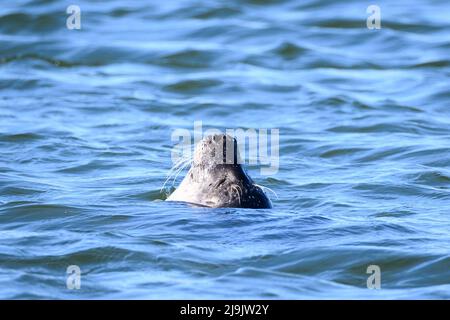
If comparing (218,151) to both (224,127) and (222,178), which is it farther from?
(224,127)

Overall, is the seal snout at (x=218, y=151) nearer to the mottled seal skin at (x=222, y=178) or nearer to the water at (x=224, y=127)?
the mottled seal skin at (x=222, y=178)

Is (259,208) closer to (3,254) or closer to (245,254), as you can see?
(245,254)

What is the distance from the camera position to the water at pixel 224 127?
746 centimetres

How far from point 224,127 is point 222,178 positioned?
4550 mm

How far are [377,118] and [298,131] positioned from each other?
1091 mm

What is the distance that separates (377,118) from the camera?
13430mm

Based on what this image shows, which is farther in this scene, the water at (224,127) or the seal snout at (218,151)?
the seal snout at (218,151)

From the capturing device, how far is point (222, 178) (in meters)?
8.43

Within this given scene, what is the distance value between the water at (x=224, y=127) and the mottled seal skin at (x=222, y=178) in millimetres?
202

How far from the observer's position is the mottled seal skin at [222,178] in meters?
8.35

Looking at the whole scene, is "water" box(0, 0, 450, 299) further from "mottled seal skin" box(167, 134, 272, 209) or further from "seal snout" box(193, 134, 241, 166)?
"seal snout" box(193, 134, 241, 166)

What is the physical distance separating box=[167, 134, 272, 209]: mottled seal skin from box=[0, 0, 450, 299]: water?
0.66 feet

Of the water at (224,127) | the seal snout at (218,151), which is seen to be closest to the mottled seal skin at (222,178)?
the seal snout at (218,151)

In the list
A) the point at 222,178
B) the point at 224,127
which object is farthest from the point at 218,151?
the point at 224,127
